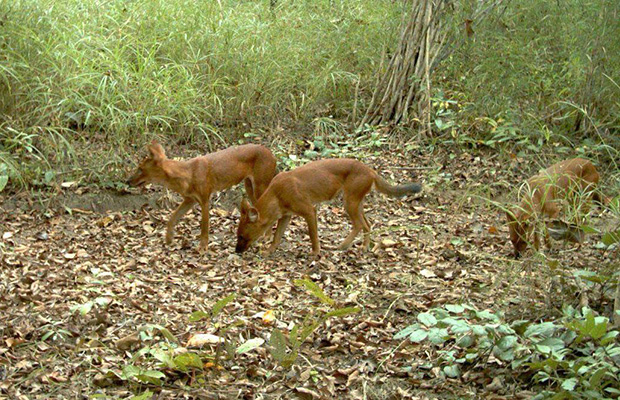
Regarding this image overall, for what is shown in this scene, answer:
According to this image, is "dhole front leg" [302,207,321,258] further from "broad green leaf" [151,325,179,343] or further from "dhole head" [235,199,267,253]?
"broad green leaf" [151,325,179,343]

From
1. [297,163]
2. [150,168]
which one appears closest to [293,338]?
[150,168]

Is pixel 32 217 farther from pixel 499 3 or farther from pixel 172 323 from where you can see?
pixel 499 3

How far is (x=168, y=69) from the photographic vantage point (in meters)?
9.05

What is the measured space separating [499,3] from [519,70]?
2.61ft

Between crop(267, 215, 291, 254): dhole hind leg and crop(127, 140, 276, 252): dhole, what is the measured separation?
48 centimetres

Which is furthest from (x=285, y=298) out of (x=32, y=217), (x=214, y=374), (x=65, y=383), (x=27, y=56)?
(x=27, y=56)

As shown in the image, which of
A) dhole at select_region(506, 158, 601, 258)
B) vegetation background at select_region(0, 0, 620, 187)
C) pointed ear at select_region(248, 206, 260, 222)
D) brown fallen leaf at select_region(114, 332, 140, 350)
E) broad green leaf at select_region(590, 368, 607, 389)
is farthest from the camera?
vegetation background at select_region(0, 0, 620, 187)

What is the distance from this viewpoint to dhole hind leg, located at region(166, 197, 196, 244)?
24.4 feet

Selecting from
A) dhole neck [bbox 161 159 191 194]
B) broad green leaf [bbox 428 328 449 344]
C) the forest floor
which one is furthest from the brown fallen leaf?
dhole neck [bbox 161 159 191 194]

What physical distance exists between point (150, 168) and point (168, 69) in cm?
197

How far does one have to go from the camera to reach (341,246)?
7430 millimetres

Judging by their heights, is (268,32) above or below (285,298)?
above

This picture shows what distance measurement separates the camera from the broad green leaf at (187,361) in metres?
4.71

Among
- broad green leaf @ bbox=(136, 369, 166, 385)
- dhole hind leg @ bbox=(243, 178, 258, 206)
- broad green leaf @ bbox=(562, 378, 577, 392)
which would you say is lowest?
dhole hind leg @ bbox=(243, 178, 258, 206)
